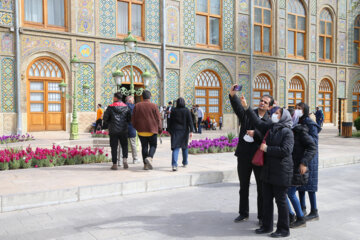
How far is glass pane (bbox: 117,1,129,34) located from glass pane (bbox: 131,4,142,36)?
0.32 meters

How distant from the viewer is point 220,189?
6852 mm

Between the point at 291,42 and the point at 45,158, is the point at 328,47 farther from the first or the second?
the point at 45,158

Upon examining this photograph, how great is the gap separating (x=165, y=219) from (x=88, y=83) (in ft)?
44.8

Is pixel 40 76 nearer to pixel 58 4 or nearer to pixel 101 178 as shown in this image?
pixel 58 4

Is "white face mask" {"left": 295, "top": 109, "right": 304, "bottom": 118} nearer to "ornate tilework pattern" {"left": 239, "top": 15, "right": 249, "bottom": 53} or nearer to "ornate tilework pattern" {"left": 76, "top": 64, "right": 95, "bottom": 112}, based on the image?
"ornate tilework pattern" {"left": 76, "top": 64, "right": 95, "bottom": 112}

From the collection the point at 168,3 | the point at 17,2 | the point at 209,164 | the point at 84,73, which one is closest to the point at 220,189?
the point at 209,164

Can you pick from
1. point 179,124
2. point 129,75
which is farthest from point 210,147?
point 129,75

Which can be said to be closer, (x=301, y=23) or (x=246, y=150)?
(x=246, y=150)

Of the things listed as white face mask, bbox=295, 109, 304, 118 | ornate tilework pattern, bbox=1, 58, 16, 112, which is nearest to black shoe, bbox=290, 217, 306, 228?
white face mask, bbox=295, 109, 304, 118

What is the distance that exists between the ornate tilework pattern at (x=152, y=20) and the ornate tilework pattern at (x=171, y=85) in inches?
78.1

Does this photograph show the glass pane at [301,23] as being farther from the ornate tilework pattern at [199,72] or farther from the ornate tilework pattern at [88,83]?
the ornate tilework pattern at [88,83]

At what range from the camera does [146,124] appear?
763 cm

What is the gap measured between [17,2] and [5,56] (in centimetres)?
243

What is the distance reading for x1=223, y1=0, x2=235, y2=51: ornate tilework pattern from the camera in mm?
21875
